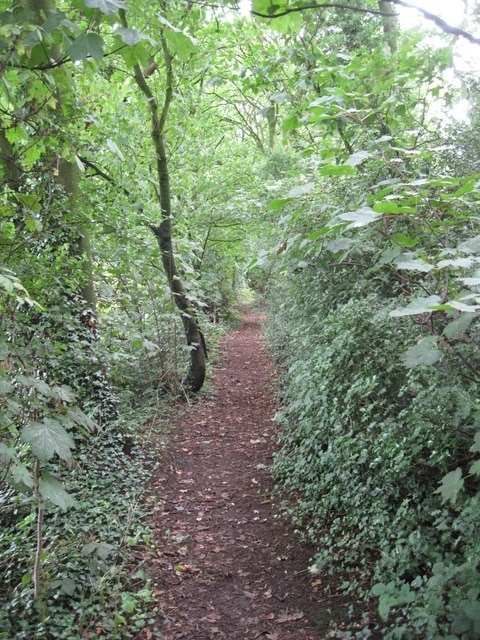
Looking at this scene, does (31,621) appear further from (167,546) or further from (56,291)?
(56,291)

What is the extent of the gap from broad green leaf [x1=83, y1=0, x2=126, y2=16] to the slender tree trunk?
536cm

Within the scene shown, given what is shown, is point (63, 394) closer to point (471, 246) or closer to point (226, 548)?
point (471, 246)

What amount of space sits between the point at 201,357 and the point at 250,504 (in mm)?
4389

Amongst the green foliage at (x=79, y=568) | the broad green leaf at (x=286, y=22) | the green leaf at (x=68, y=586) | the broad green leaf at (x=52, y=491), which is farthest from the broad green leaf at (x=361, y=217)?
the green leaf at (x=68, y=586)

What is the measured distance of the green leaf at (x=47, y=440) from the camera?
192 cm

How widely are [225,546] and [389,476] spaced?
1.97 meters

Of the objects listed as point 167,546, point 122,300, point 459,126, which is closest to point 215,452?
point 167,546

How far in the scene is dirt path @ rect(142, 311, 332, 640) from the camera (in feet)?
11.6

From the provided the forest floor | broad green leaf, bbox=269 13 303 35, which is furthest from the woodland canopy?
the forest floor

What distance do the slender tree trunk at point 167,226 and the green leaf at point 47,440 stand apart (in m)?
5.47

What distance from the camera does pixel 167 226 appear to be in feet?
26.3

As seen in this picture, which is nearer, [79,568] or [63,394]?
[63,394]

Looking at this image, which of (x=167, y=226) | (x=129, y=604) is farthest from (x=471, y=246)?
(x=167, y=226)

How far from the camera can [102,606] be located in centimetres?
340
